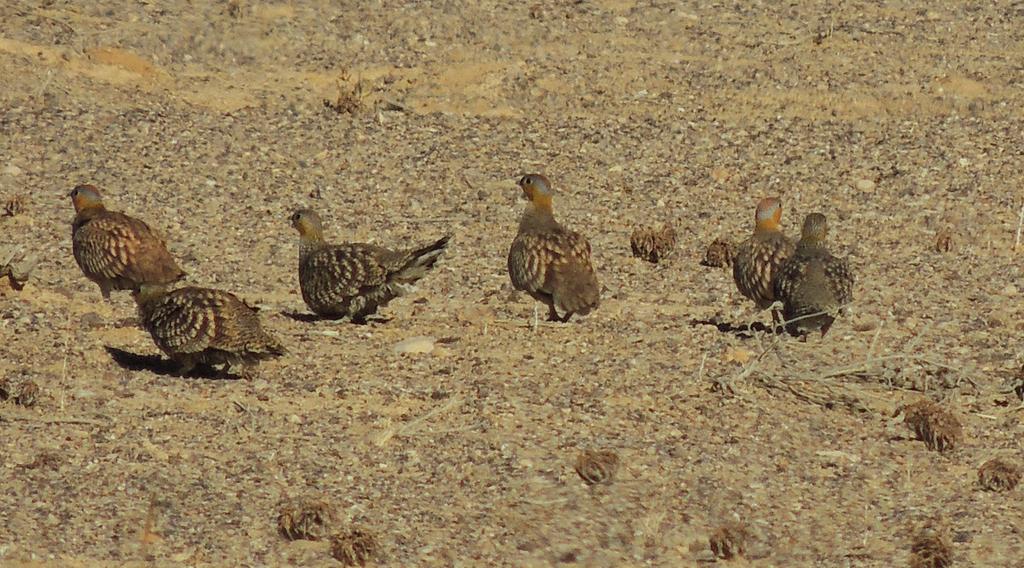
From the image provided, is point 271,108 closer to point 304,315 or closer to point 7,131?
point 7,131

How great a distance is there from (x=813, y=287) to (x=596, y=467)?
10.7ft

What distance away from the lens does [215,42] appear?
788 inches

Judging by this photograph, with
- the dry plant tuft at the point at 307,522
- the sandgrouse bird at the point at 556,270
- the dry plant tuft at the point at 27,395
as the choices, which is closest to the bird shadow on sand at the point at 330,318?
the sandgrouse bird at the point at 556,270

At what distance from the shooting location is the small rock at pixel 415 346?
12.6m

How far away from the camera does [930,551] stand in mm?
9695

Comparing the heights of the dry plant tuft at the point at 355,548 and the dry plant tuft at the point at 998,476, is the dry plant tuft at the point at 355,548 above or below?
below

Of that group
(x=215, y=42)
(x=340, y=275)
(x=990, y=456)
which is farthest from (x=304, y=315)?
(x=215, y=42)

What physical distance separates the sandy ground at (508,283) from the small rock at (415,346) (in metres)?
0.09

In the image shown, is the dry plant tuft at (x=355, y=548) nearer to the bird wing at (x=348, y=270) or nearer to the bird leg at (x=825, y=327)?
the bird wing at (x=348, y=270)

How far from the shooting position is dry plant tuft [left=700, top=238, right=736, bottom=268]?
1538 cm

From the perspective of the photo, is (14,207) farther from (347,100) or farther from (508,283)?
(508,283)

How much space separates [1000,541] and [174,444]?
4720 millimetres

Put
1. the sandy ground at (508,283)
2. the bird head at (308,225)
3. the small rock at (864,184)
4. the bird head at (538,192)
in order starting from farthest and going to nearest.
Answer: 1. the small rock at (864,184)
2. the bird head at (538,192)
3. the bird head at (308,225)
4. the sandy ground at (508,283)

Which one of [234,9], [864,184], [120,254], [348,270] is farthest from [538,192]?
[234,9]
